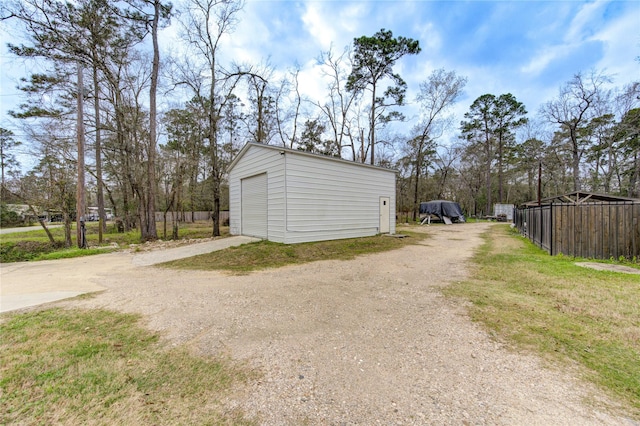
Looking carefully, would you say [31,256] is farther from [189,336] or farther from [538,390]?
[538,390]

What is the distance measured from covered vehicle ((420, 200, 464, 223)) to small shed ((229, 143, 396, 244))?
1366 cm

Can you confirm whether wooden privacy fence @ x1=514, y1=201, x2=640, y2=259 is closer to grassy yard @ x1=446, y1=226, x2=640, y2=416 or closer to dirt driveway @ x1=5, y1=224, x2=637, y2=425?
grassy yard @ x1=446, y1=226, x2=640, y2=416

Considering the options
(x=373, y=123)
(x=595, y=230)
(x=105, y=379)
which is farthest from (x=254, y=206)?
(x=373, y=123)

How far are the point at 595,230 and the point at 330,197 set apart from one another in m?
7.89

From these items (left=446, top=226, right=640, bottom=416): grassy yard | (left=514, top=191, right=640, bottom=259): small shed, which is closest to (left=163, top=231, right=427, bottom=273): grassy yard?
(left=446, top=226, right=640, bottom=416): grassy yard

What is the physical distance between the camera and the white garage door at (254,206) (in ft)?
32.5

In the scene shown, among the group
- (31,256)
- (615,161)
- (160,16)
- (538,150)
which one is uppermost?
(160,16)

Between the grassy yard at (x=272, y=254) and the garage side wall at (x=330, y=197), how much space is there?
645 millimetres

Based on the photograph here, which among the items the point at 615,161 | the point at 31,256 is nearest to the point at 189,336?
the point at 31,256

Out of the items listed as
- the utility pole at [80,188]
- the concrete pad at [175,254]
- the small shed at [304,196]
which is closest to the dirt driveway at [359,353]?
the concrete pad at [175,254]

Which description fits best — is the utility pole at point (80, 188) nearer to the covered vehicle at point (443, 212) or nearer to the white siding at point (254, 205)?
the white siding at point (254, 205)

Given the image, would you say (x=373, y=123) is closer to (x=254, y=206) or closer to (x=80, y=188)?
(x=254, y=206)

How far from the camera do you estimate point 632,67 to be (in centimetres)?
1129

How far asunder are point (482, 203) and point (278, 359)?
39.9 metres
